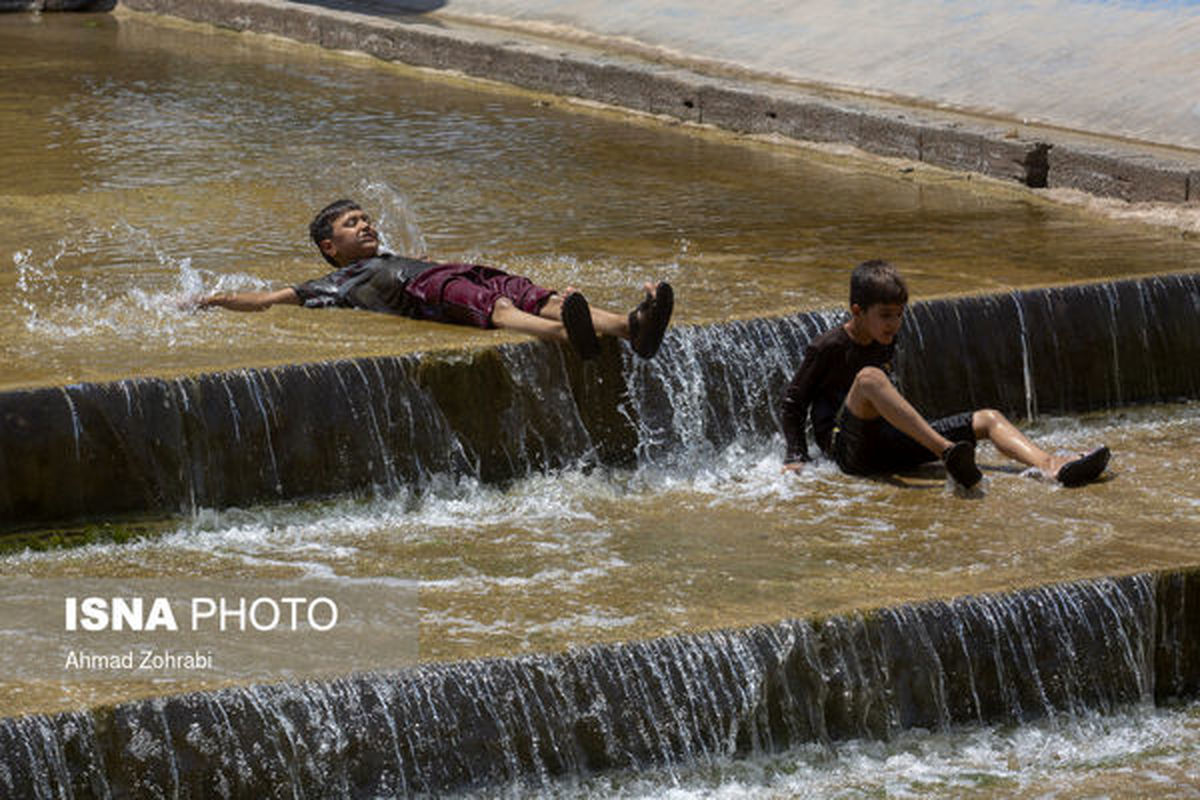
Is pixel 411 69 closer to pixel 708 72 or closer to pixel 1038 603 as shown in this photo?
pixel 708 72

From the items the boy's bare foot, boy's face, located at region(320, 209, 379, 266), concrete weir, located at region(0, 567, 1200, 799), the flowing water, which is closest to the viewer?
concrete weir, located at region(0, 567, 1200, 799)

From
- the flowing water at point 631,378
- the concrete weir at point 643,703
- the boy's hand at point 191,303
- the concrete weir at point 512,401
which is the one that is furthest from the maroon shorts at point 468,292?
the concrete weir at point 643,703

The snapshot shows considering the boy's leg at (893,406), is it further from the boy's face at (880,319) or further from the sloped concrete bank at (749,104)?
the sloped concrete bank at (749,104)

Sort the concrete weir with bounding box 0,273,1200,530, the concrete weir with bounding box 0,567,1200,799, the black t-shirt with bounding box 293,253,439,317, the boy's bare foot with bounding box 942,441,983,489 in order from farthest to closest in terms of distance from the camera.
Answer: the black t-shirt with bounding box 293,253,439,317, the boy's bare foot with bounding box 942,441,983,489, the concrete weir with bounding box 0,273,1200,530, the concrete weir with bounding box 0,567,1200,799

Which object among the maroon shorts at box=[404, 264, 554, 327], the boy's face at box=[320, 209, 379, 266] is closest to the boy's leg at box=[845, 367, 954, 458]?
the maroon shorts at box=[404, 264, 554, 327]

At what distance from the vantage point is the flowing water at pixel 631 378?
5719 mm

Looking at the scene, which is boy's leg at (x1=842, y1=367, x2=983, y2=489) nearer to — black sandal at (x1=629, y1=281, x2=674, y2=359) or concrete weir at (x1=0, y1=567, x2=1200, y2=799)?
black sandal at (x1=629, y1=281, x2=674, y2=359)

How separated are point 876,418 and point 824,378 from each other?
23cm

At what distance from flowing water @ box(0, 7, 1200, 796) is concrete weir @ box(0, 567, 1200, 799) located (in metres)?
0.08

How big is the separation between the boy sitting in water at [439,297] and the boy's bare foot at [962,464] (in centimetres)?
103

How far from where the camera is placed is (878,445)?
278 inches

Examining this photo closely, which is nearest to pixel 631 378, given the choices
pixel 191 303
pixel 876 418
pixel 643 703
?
pixel 876 418

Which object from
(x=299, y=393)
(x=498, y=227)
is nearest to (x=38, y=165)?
(x=498, y=227)

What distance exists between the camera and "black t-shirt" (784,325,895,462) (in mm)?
7102
